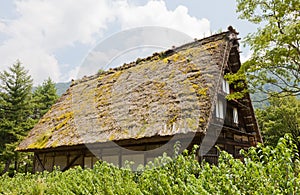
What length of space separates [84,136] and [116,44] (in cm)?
464

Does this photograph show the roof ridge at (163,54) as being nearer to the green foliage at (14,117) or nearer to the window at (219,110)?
the window at (219,110)

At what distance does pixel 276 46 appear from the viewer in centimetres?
734

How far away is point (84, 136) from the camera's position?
29.3 feet

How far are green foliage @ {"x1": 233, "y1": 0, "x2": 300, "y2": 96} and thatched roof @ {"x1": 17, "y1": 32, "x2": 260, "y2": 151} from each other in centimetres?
120

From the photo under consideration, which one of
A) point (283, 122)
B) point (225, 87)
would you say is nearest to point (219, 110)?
point (225, 87)

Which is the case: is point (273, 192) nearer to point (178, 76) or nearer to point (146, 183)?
point (146, 183)

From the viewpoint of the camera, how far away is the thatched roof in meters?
7.46

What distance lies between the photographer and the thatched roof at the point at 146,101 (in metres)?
7.46

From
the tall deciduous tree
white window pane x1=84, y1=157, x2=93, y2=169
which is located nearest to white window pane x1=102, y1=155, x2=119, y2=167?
white window pane x1=84, y1=157, x2=93, y2=169

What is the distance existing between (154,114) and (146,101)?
1072mm

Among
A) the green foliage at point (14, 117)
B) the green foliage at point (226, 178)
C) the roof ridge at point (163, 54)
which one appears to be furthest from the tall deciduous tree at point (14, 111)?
the green foliage at point (226, 178)

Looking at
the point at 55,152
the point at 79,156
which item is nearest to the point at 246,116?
the point at 79,156

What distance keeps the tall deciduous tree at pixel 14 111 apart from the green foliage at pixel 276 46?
781 inches

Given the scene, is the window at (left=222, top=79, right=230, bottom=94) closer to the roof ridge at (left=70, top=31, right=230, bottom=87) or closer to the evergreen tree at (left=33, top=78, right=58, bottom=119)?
the roof ridge at (left=70, top=31, right=230, bottom=87)
